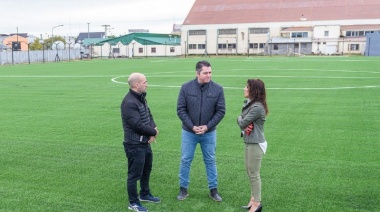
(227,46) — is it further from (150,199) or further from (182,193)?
(150,199)

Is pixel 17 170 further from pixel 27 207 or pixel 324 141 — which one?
pixel 324 141

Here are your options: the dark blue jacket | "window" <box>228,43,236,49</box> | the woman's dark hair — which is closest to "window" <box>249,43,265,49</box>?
"window" <box>228,43,236,49</box>

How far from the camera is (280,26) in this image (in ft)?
294

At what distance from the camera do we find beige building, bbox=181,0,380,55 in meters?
82.9

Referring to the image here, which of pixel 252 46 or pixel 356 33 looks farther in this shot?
pixel 252 46

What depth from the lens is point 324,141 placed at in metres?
10.7

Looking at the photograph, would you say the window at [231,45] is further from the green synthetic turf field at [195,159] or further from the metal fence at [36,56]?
A: the green synthetic turf field at [195,159]

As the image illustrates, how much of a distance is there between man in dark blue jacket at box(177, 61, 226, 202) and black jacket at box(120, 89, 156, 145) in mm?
658

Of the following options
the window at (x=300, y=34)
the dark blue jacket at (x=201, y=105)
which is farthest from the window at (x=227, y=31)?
the dark blue jacket at (x=201, y=105)

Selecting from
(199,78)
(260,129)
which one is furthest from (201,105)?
(260,129)

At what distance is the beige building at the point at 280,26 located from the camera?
82.9 metres

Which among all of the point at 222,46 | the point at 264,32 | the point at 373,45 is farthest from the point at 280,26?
the point at 373,45

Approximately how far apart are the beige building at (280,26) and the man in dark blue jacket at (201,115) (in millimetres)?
77972

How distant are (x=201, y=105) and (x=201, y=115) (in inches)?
6.2
